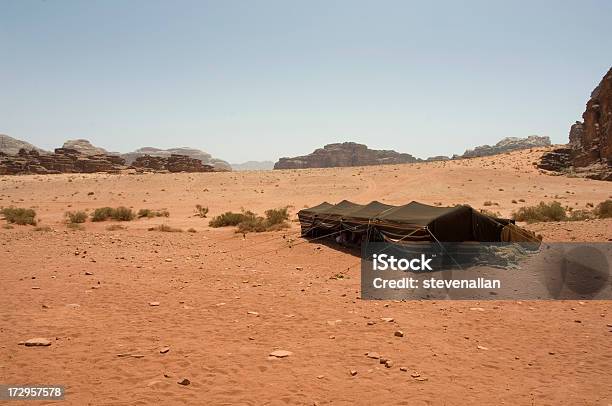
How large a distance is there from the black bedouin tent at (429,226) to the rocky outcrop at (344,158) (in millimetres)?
122145

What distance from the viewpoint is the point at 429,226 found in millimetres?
11914

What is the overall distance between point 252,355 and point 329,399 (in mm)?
1644

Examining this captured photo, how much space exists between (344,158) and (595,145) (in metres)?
92.1

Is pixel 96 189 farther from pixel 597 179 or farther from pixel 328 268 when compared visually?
pixel 597 179

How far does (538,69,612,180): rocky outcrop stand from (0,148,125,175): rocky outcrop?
81134 millimetres

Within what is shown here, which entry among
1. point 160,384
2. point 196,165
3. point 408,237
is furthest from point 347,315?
point 196,165

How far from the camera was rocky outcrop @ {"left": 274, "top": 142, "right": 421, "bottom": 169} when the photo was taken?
→ 455ft

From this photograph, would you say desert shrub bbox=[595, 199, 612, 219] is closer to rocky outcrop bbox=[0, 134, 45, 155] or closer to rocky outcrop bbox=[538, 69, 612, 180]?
rocky outcrop bbox=[538, 69, 612, 180]

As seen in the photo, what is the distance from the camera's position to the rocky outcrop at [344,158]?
139 metres

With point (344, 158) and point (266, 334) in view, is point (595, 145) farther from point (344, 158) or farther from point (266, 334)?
point (344, 158)

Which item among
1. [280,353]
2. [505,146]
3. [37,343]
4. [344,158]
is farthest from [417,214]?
[505,146]

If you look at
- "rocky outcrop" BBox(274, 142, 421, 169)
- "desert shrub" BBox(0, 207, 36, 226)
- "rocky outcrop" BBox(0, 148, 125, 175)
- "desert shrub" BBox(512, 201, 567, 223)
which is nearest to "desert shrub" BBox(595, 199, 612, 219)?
"desert shrub" BBox(512, 201, 567, 223)

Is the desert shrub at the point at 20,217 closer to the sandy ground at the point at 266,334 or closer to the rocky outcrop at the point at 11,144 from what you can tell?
the sandy ground at the point at 266,334

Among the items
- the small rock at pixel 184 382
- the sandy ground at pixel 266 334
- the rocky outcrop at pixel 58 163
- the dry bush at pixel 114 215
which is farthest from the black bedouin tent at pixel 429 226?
the rocky outcrop at pixel 58 163
